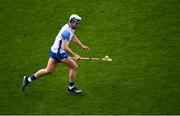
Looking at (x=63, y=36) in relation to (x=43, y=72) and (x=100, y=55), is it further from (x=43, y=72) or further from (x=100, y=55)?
(x=100, y=55)

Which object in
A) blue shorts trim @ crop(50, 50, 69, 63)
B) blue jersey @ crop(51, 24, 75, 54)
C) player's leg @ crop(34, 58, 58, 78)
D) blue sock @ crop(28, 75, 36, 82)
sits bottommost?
blue sock @ crop(28, 75, 36, 82)

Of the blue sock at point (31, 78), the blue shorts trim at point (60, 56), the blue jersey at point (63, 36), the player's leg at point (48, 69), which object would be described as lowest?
the blue sock at point (31, 78)

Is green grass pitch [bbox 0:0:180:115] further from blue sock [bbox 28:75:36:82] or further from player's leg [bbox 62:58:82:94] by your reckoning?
blue sock [bbox 28:75:36:82]

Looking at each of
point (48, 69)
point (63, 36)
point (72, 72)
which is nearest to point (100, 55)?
point (72, 72)

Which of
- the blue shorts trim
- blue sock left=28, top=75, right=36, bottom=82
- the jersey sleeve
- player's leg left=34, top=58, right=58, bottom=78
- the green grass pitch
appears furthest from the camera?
blue sock left=28, top=75, right=36, bottom=82

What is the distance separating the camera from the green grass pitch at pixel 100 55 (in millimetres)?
11438

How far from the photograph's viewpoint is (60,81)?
487 inches

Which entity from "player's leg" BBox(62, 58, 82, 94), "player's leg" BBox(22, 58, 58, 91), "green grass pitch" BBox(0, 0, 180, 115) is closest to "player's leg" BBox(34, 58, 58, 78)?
"player's leg" BBox(22, 58, 58, 91)

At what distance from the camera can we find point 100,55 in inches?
525

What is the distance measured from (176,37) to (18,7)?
5439 mm

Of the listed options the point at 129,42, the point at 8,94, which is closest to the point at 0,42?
the point at 8,94

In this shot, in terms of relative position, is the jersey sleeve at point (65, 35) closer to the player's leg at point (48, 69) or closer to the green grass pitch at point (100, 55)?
the player's leg at point (48, 69)

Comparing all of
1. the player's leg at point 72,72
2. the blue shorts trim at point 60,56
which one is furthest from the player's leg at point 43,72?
the player's leg at point 72,72

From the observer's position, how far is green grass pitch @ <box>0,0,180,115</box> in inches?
450
